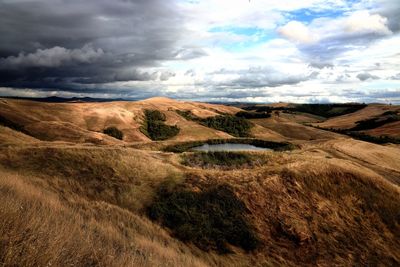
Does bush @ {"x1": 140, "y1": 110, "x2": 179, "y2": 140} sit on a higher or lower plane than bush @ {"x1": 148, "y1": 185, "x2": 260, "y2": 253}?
lower

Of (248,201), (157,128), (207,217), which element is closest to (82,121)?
(157,128)

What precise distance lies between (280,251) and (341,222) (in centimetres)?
795

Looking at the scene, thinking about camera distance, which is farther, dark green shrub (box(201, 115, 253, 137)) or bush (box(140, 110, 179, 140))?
dark green shrub (box(201, 115, 253, 137))

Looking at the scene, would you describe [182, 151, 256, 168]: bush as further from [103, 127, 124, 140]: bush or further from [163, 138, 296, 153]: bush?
[103, 127, 124, 140]: bush

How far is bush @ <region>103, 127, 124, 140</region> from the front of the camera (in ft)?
417

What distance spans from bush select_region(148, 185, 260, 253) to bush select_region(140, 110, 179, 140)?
388ft

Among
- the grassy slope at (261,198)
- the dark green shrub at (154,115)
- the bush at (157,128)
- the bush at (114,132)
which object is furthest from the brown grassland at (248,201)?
the dark green shrub at (154,115)

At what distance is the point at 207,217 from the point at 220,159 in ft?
81.3

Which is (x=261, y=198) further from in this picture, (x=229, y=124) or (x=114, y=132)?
(x=229, y=124)

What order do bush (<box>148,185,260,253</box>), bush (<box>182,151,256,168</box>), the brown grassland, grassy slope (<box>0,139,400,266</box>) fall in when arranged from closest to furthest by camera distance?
the brown grassland
grassy slope (<box>0,139,400,266</box>)
bush (<box>148,185,260,253</box>)
bush (<box>182,151,256,168</box>)

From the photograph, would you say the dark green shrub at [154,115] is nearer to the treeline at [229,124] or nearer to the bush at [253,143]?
the treeline at [229,124]

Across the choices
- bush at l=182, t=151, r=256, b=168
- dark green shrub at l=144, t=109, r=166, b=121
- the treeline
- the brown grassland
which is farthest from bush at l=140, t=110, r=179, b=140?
the brown grassland

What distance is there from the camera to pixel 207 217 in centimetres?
2477

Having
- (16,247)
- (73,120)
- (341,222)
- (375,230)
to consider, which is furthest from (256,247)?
(73,120)
